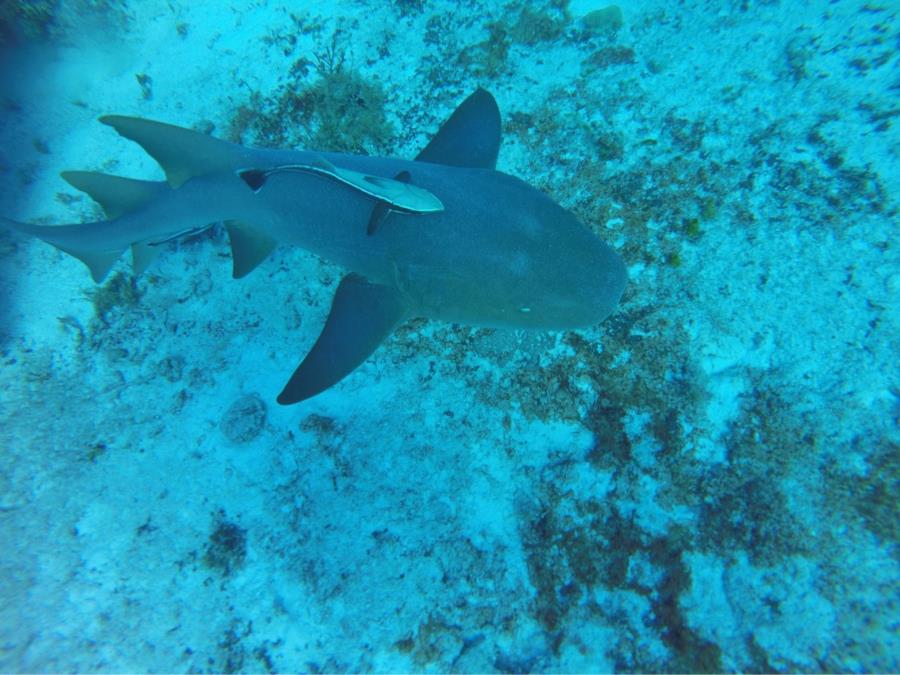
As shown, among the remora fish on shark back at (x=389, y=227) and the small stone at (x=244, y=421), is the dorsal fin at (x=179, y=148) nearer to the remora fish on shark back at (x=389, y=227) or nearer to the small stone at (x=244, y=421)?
the remora fish on shark back at (x=389, y=227)

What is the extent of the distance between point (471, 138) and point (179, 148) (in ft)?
7.60

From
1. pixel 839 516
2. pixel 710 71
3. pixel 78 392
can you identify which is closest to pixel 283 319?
pixel 78 392

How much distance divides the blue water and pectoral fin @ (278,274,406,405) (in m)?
0.54

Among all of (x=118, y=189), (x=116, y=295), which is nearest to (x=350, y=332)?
(x=118, y=189)

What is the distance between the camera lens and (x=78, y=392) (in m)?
4.01

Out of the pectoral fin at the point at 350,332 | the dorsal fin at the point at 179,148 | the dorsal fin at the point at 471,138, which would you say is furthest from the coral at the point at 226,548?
the dorsal fin at the point at 471,138

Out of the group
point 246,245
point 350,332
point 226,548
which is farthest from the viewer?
point 246,245

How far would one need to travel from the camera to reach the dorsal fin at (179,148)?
2842 mm

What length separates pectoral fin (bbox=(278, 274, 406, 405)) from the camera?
2812 mm

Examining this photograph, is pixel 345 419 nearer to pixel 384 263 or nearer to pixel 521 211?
pixel 384 263

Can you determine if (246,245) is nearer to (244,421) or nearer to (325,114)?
(244,421)

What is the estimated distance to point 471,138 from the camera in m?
3.43

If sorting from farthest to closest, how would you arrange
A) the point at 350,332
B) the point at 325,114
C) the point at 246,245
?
the point at 325,114 < the point at 246,245 < the point at 350,332

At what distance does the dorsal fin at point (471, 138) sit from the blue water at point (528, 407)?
0.46 m
